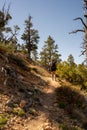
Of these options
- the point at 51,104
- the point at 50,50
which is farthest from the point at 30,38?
the point at 51,104

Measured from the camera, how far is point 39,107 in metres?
16.4

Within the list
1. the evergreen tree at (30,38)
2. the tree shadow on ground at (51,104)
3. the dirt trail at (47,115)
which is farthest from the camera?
the evergreen tree at (30,38)

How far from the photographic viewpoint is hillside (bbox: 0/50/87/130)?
13873 mm

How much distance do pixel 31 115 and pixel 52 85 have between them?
8808 mm

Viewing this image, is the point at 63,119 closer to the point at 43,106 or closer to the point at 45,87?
the point at 43,106

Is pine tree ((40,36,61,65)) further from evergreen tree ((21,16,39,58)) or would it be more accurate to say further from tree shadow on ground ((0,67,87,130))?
tree shadow on ground ((0,67,87,130))

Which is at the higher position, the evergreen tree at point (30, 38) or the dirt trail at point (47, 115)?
the evergreen tree at point (30, 38)

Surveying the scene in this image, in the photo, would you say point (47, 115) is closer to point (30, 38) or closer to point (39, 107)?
point (39, 107)

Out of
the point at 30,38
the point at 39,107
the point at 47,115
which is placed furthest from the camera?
the point at 30,38

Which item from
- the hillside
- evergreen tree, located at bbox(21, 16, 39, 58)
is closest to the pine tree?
evergreen tree, located at bbox(21, 16, 39, 58)

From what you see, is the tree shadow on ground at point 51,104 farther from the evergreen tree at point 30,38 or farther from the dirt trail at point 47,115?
the evergreen tree at point 30,38

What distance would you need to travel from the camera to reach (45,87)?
22.1 m

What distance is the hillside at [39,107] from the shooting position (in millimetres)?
13873

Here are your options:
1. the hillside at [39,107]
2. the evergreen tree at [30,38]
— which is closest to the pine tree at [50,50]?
the evergreen tree at [30,38]
